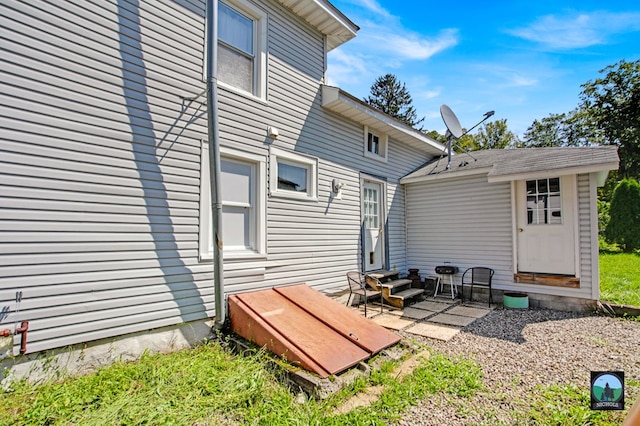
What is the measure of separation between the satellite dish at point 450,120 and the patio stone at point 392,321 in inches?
208

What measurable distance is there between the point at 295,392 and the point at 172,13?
190 inches

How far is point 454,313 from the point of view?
19.3 ft

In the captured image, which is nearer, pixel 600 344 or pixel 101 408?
pixel 101 408

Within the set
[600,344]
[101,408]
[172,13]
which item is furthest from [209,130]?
[600,344]

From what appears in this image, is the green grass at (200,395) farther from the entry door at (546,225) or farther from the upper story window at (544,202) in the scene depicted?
the upper story window at (544,202)

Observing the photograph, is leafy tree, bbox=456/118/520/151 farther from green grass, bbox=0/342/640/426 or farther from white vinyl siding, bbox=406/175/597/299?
green grass, bbox=0/342/640/426

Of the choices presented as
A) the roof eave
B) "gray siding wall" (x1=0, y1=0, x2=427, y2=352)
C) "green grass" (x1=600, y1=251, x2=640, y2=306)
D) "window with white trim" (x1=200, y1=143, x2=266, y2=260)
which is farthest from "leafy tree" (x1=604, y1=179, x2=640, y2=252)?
"window with white trim" (x1=200, y1=143, x2=266, y2=260)

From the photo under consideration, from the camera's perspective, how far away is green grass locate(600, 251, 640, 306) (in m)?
5.97

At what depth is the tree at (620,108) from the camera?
19188 millimetres

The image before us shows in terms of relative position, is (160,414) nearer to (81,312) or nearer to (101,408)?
(101,408)

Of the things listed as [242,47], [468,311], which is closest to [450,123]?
[468,311]

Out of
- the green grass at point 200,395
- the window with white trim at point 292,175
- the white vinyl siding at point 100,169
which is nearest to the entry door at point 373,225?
the window with white trim at point 292,175

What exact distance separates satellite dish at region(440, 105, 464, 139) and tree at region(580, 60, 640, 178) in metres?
18.7

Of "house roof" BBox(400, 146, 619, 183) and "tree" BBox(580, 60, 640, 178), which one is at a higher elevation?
"tree" BBox(580, 60, 640, 178)
